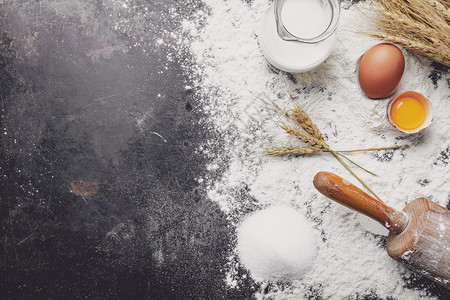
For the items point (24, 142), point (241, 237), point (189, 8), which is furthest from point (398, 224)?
point (24, 142)

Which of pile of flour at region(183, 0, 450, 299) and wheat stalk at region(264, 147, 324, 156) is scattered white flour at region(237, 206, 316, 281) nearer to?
pile of flour at region(183, 0, 450, 299)

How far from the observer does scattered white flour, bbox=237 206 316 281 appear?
1051 mm

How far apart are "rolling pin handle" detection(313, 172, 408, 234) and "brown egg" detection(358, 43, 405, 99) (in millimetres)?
293

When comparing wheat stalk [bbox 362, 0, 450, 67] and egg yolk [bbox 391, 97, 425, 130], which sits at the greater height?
wheat stalk [bbox 362, 0, 450, 67]

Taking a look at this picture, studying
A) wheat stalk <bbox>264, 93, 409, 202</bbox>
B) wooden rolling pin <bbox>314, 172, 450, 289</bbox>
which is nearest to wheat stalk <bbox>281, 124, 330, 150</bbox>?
wheat stalk <bbox>264, 93, 409, 202</bbox>

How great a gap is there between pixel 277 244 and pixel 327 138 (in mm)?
364

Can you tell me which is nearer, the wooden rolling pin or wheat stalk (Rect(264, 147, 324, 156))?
the wooden rolling pin

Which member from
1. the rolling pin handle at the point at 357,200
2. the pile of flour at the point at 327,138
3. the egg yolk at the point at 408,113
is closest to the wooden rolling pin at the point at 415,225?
the rolling pin handle at the point at 357,200

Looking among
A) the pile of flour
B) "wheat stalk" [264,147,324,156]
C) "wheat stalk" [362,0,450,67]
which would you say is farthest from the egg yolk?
"wheat stalk" [264,147,324,156]

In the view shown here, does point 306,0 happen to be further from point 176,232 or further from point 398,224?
point 176,232

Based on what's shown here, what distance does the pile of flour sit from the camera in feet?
3.56

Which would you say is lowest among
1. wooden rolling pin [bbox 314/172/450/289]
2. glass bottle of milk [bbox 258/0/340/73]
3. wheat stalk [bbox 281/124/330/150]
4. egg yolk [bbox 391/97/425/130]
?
wooden rolling pin [bbox 314/172/450/289]

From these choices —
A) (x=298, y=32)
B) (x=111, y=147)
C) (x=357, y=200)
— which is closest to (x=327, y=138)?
(x=357, y=200)

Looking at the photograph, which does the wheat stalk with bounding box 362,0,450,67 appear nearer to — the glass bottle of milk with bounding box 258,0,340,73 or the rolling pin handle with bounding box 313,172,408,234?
the glass bottle of milk with bounding box 258,0,340,73
